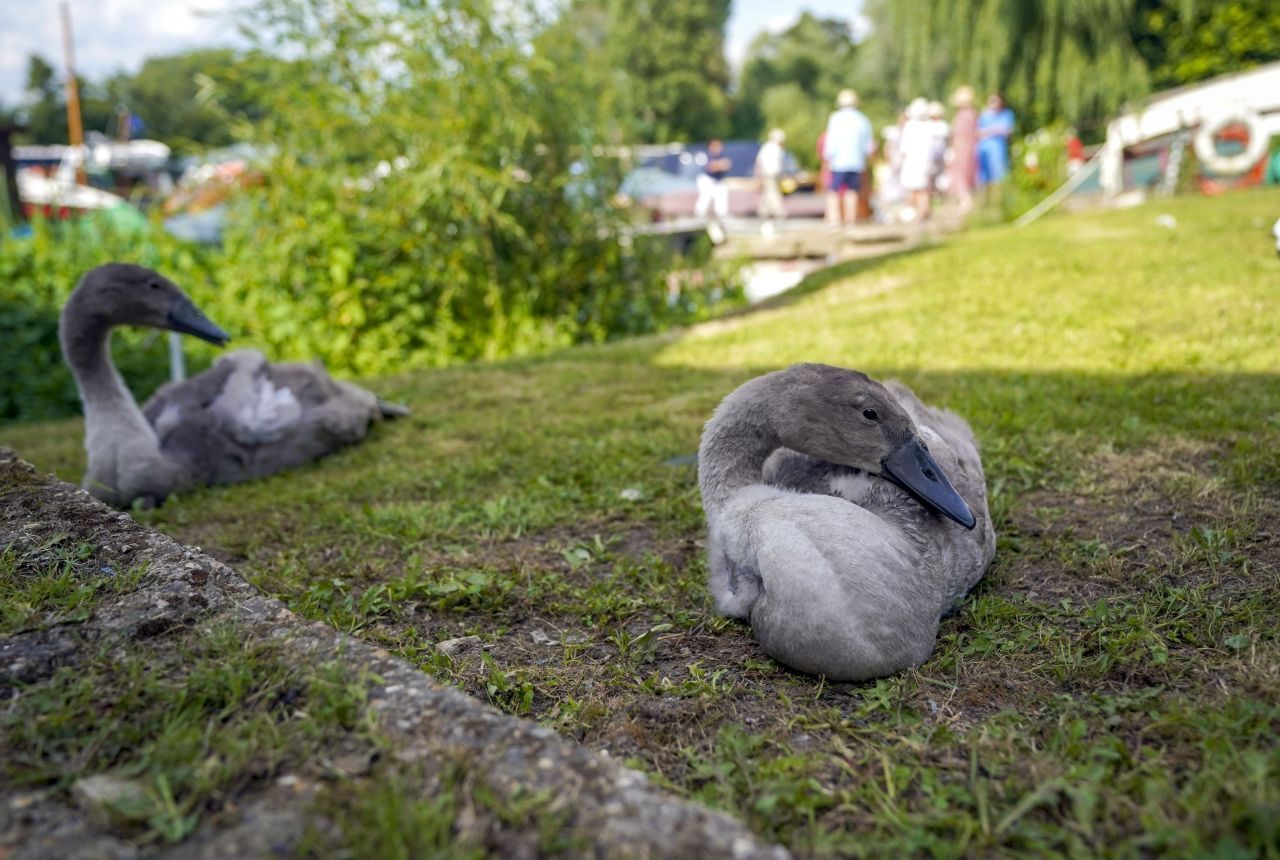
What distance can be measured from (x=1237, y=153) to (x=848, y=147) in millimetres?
8795

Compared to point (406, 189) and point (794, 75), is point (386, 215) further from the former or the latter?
point (794, 75)

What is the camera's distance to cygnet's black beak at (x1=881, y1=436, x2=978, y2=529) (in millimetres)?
2921

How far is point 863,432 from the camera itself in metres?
3.02

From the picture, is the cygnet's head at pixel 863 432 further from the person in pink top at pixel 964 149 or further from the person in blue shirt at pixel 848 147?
the person in pink top at pixel 964 149

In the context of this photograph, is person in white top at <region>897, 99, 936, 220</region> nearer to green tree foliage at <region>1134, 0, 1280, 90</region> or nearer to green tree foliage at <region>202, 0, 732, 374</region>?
green tree foliage at <region>202, 0, 732, 374</region>

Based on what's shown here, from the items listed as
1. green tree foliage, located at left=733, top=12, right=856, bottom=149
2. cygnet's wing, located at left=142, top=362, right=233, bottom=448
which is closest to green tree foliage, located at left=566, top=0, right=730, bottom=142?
green tree foliage, located at left=733, top=12, right=856, bottom=149

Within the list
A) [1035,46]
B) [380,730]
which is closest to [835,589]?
[380,730]

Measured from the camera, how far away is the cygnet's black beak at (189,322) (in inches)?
206

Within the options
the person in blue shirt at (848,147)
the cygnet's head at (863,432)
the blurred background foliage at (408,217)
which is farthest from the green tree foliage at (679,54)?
the cygnet's head at (863,432)

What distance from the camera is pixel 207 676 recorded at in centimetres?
220

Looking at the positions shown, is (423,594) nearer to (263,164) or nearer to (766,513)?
(766,513)

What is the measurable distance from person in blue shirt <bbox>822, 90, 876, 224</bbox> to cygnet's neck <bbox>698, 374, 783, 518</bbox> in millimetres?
11892

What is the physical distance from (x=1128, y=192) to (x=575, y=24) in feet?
42.9

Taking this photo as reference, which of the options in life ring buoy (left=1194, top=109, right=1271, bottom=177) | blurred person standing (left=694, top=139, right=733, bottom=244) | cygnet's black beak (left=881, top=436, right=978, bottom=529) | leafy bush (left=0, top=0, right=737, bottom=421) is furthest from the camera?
life ring buoy (left=1194, top=109, right=1271, bottom=177)
